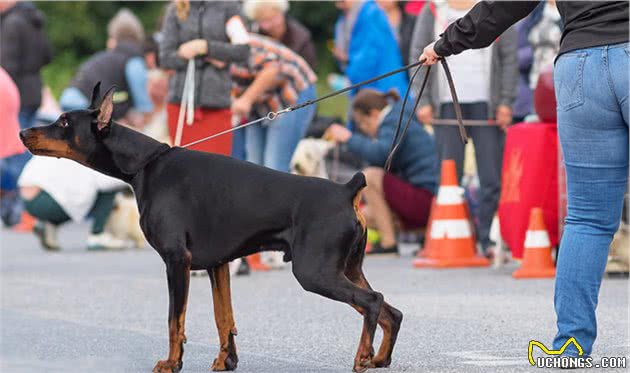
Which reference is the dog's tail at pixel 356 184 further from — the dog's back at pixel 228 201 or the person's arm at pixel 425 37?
the person's arm at pixel 425 37

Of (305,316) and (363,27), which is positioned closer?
(305,316)

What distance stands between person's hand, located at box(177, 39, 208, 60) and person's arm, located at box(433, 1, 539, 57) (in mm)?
3949

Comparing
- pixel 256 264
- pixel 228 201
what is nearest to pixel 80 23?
pixel 256 264

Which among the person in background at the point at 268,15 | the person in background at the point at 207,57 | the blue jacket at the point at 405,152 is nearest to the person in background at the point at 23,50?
the person in background at the point at 268,15

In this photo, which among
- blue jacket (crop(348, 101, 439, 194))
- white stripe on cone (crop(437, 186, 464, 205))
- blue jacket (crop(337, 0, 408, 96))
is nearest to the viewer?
white stripe on cone (crop(437, 186, 464, 205))

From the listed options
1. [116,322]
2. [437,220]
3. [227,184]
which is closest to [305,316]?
[116,322]

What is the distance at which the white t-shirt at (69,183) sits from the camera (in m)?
12.7

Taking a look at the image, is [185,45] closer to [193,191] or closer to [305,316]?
[305,316]

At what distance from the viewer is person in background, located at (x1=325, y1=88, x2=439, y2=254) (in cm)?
1205

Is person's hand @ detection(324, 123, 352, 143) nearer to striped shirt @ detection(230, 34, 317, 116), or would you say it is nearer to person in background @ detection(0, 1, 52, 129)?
striped shirt @ detection(230, 34, 317, 116)

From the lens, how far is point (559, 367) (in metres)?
6.01

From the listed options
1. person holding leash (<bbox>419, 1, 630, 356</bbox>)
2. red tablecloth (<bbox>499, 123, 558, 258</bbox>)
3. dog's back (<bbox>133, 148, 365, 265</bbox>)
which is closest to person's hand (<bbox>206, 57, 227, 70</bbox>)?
red tablecloth (<bbox>499, 123, 558, 258</bbox>)

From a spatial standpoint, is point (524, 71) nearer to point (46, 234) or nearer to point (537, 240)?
point (537, 240)

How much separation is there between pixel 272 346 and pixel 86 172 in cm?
619
